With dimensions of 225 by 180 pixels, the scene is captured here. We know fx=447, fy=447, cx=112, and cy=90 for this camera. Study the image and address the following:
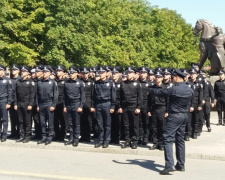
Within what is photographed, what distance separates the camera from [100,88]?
11555 millimetres

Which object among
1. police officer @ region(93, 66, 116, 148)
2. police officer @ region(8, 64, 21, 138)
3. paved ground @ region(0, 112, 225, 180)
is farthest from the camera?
police officer @ region(8, 64, 21, 138)

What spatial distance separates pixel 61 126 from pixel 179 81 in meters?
4.82

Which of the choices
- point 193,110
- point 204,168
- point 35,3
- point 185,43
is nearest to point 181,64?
point 185,43

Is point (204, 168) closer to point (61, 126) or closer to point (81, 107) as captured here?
point (81, 107)

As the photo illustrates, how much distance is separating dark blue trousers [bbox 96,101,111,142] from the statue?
10541 mm

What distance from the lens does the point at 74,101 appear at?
38.6 ft

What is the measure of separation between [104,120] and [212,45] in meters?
11.0

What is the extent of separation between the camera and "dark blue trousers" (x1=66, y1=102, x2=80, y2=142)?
11711 mm

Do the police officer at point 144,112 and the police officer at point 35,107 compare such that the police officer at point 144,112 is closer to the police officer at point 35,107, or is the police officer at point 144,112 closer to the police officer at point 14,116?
the police officer at point 35,107

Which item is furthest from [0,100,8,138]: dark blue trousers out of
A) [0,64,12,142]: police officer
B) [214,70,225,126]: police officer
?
[214,70,225,126]: police officer

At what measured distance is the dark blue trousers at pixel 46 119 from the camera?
39.1 feet

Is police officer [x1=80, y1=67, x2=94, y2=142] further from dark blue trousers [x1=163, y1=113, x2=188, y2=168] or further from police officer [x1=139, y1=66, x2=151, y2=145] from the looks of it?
dark blue trousers [x1=163, y1=113, x2=188, y2=168]

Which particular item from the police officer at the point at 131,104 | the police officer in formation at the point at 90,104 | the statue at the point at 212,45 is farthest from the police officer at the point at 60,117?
the statue at the point at 212,45

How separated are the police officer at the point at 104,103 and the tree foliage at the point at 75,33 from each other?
1972 cm
